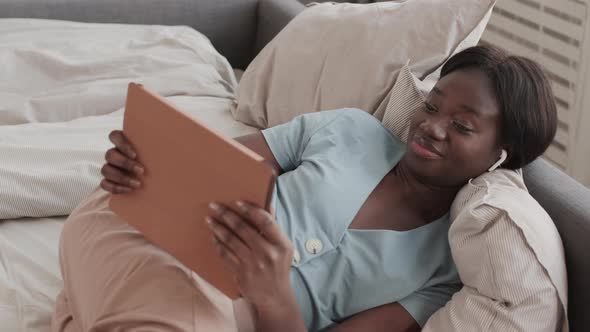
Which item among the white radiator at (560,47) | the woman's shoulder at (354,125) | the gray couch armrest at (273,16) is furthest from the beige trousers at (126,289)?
the white radiator at (560,47)

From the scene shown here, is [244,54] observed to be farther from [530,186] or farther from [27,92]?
[530,186]

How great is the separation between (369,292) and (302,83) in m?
0.64

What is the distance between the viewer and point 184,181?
1.03m

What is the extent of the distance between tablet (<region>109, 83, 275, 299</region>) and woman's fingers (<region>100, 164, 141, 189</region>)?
0.01 metres

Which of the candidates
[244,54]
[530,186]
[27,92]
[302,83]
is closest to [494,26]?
[244,54]

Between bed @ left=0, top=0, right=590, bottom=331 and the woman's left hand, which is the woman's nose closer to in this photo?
bed @ left=0, top=0, right=590, bottom=331

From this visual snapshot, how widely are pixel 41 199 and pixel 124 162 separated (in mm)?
461

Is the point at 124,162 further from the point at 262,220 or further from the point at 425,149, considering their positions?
the point at 425,149

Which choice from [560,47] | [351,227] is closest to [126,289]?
[351,227]

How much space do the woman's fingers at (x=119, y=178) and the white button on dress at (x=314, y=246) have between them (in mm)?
284

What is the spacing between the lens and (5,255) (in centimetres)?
138

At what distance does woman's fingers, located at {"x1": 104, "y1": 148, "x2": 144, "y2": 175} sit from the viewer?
1087 millimetres

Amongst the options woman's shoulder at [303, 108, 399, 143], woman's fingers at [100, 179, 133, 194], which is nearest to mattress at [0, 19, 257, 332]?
woman's fingers at [100, 179, 133, 194]

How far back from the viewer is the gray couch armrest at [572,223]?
1.17m
